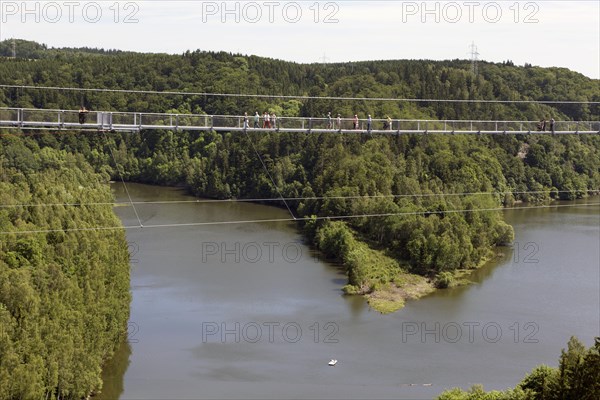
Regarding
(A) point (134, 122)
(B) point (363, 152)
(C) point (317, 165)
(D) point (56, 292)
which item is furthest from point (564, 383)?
(C) point (317, 165)

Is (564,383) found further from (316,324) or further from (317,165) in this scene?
(317,165)

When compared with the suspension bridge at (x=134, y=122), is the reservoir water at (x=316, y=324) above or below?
below

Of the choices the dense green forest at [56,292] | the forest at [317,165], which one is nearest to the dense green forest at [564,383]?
the dense green forest at [56,292]

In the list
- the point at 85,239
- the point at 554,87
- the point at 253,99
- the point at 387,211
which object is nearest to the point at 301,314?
the point at 85,239

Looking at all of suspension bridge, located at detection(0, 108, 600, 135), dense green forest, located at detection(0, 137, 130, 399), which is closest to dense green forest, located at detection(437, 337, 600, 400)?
suspension bridge, located at detection(0, 108, 600, 135)

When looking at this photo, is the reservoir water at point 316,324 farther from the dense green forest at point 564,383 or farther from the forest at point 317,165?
the dense green forest at point 564,383

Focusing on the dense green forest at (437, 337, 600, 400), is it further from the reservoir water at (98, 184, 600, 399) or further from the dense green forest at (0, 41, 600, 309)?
the dense green forest at (0, 41, 600, 309)
